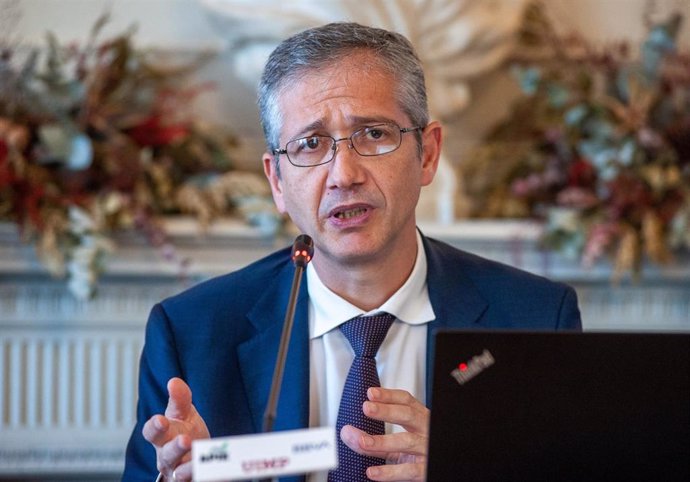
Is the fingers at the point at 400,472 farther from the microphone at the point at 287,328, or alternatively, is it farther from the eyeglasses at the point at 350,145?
the eyeglasses at the point at 350,145

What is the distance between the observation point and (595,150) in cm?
280

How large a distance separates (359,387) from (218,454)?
0.62 meters

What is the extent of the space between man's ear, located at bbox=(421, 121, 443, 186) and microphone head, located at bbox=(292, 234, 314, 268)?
18.6 inches

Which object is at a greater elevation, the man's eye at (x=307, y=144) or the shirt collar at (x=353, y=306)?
the man's eye at (x=307, y=144)

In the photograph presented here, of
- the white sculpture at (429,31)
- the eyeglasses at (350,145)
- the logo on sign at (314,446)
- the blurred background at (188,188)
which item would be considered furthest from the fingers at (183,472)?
the white sculpture at (429,31)

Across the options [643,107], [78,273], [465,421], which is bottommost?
[465,421]

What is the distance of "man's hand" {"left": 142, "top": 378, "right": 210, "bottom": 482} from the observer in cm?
137

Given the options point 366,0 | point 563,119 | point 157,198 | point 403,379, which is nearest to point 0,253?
point 157,198

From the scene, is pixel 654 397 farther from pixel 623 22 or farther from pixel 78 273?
pixel 623 22

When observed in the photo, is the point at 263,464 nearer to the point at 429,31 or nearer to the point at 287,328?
the point at 287,328

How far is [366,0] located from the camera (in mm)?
2795

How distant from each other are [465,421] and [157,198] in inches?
68.8

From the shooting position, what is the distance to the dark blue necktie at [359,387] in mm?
1642

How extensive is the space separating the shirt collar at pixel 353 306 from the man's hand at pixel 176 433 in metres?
0.40
